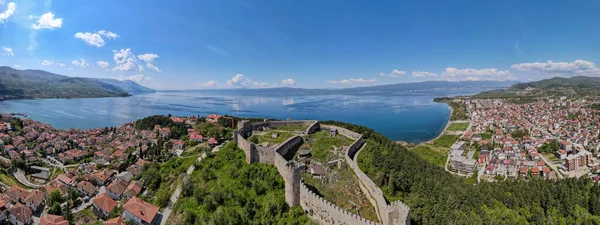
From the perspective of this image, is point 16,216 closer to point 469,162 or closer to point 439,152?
point 469,162

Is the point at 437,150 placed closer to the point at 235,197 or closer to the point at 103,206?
the point at 235,197

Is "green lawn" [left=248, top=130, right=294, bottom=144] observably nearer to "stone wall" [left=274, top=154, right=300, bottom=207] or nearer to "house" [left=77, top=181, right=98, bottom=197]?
"stone wall" [left=274, top=154, right=300, bottom=207]

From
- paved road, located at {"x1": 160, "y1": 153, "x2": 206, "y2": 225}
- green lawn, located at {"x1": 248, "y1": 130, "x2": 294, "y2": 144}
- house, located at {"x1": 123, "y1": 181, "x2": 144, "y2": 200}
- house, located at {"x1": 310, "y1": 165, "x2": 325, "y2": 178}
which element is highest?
green lawn, located at {"x1": 248, "y1": 130, "x2": 294, "y2": 144}

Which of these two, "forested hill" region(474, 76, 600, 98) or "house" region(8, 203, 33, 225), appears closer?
"house" region(8, 203, 33, 225)

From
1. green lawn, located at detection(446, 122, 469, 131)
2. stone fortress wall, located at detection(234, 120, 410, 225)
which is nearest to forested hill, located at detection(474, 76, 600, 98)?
green lawn, located at detection(446, 122, 469, 131)

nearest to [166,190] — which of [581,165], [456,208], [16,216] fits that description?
[16,216]

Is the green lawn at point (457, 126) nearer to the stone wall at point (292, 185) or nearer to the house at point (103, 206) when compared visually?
the stone wall at point (292, 185)

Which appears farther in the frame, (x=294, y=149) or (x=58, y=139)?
(x=58, y=139)
